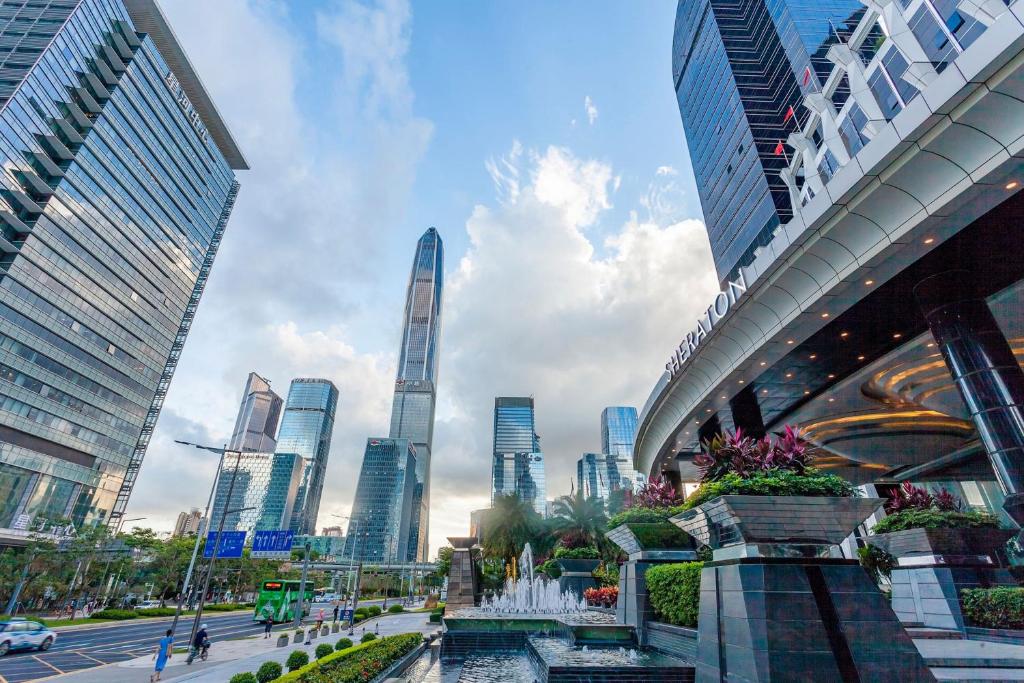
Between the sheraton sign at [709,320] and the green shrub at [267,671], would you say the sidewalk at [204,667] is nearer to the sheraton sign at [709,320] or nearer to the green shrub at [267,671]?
the green shrub at [267,671]

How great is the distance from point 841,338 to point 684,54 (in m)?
90.9

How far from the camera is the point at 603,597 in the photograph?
24.3 meters

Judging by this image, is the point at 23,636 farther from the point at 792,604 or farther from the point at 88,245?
the point at 88,245

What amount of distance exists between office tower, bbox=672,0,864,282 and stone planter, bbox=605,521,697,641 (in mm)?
45005

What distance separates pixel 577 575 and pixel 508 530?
597 inches

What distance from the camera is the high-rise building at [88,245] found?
58.8 metres

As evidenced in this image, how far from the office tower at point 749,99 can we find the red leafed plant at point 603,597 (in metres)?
43.6

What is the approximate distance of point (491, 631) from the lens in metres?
18.3

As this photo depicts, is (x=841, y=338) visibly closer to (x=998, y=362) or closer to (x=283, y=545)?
(x=998, y=362)

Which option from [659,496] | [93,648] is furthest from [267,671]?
[93,648]

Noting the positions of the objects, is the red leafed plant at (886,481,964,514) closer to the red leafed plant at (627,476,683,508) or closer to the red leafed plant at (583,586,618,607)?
the red leafed plant at (627,476,683,508)

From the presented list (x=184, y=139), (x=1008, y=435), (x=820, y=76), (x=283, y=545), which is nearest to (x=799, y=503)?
(x=1008, y=435)

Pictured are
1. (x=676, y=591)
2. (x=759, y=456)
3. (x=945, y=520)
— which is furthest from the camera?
(x=945, y=520)

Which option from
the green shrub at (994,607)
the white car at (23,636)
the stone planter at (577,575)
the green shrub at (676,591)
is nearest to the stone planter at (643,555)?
the green shrub at (676,591)
